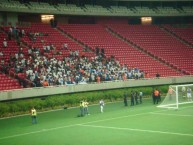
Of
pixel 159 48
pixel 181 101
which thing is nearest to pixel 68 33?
pixel 159 48

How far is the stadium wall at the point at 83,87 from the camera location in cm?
3775

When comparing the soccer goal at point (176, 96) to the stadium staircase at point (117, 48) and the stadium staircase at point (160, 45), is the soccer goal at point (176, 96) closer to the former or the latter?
the stadium staircase at point (117, 48)

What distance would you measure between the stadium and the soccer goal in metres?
0.10

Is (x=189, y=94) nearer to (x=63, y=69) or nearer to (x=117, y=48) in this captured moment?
(x=63, y=69)

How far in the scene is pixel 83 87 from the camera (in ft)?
143

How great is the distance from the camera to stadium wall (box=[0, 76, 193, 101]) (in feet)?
124

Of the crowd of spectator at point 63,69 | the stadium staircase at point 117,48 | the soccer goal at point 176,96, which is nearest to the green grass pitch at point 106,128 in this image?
the soccer goal at point 176,96

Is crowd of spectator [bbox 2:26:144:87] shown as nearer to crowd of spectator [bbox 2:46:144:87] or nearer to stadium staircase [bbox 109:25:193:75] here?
crowd of spectator [bbox 2:46:144:87]

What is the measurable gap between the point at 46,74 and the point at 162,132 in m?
19.9

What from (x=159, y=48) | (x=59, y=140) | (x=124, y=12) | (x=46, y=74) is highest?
(x=124, y=12)

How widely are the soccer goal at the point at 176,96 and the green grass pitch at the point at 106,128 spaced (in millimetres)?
747

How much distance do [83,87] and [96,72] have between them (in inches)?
151

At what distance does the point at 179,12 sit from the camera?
62.5 meters

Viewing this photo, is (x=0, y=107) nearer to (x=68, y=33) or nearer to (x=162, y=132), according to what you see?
(x=162, y=132)
